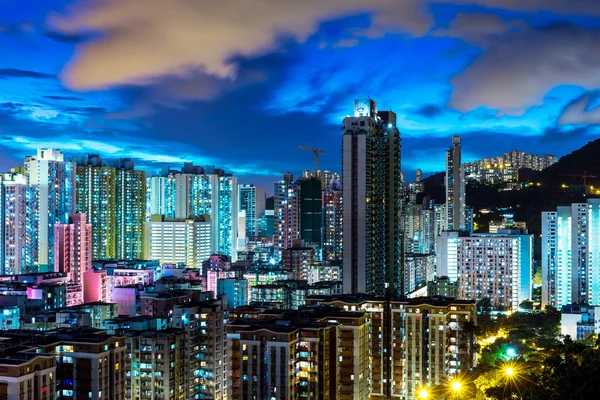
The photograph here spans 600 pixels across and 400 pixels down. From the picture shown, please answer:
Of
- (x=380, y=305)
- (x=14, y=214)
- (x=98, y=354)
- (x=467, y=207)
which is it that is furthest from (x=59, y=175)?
(x=467, y=207)

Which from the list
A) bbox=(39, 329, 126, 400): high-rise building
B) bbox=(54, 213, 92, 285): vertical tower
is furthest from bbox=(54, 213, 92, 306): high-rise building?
bbox=(39, 329, 126, 400): high-rise building

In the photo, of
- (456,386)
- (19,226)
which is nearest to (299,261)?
(19,226)

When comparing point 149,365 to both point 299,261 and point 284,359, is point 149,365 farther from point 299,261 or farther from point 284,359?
point 299,261

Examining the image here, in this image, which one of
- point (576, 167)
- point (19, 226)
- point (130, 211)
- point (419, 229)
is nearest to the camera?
point (19, 226)

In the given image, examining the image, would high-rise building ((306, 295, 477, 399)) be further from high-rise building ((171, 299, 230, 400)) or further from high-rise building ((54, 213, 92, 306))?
high-rise building ((54, 213, 92, 306))

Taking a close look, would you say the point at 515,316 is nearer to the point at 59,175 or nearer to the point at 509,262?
the point at 509,262
